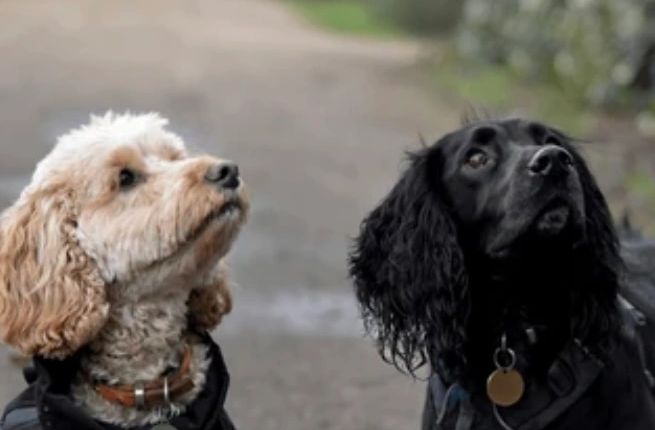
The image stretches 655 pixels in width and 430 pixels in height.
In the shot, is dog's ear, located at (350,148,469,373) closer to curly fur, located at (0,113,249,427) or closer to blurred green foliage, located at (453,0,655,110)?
curly fur, located at (0,113,249,427)

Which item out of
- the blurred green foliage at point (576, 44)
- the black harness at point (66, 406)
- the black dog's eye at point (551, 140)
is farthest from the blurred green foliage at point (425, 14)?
the black harness at point (66, 406)

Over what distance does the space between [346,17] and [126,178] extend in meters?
31.0

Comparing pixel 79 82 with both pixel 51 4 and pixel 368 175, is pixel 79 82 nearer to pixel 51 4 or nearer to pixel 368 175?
pixel 368 175

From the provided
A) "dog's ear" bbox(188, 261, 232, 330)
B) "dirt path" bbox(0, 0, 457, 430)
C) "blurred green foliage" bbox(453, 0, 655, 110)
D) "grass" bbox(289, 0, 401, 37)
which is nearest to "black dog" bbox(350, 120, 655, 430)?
"dog's ear" bbox(188, 261, 232, 330)

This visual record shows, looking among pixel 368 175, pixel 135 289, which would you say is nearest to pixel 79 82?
pixel 368 175

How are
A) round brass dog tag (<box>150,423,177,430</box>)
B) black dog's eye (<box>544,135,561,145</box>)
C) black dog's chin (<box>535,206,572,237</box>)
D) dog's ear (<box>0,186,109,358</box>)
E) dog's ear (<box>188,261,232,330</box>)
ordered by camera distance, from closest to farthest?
black dog's chin (<box>535,206,572,237</box>)
dog's ear (<box>0,186,109,358</box>)
round brass dog tag (<box>150,423,177,430</box>)
black dog's eye (<box>544,135,561,145</box>)
dog's ear (<box>188,261,232,330</box>)

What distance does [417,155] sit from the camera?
17.2ft

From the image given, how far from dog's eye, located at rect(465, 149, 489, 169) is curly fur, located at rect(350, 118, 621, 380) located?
0.35 feet

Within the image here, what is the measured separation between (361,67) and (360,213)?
447 inches

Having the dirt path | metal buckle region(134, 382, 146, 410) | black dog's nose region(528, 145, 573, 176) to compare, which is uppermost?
black dog's nose region(528, 145, 573, 176)

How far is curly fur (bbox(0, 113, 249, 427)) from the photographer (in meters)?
4.86

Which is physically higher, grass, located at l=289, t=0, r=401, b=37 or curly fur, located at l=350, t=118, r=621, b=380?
curly fur, located at l=350, t=118, r=621, b=380

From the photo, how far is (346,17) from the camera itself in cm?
3572

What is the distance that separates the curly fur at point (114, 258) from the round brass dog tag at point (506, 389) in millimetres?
1067
